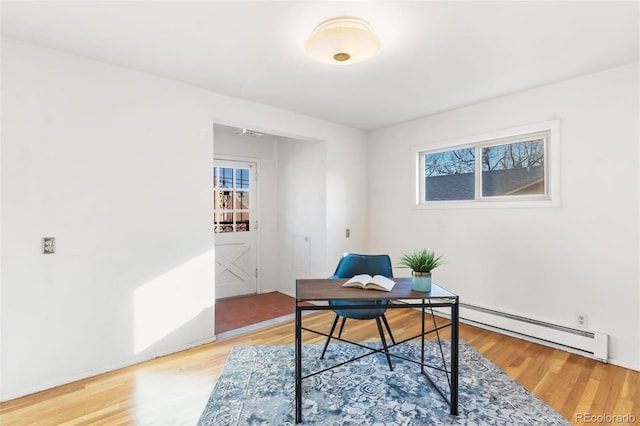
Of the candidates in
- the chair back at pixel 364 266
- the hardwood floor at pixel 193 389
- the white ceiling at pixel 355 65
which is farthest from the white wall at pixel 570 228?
the chair back at pixel 364 266

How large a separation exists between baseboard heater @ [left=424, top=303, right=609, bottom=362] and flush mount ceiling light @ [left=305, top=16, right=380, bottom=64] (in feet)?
9.53

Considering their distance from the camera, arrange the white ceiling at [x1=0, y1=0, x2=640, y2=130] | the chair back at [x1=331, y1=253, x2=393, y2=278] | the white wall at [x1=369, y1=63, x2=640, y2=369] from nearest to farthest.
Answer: the white ceiling at [x1=0, y1=0, x2=640, y2=130]
the white wall at [x1=369, y1=63, x2=640, y2=369]
the chair back at [x1=331, y1=253, x2=393, y2=278]

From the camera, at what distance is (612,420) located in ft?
6.11

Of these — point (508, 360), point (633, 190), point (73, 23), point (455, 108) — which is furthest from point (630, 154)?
point (73, 23)

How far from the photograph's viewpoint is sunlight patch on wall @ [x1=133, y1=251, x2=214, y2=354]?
8.53ft

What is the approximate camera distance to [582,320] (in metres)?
2.72

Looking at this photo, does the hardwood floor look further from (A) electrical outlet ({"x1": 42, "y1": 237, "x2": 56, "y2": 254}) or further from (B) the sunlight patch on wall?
(A) electrical outlet ({"x1": 42, "y1": 237, "x2": 56, "y2": 254})

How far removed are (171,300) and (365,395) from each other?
184 centimetres

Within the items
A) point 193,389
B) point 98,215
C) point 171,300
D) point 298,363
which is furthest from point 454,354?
point 98,215

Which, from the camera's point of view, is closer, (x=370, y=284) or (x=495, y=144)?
(x=370, y=284)

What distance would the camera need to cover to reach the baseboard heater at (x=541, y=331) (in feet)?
8.56

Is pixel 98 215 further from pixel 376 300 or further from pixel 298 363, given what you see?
pixel 376 300

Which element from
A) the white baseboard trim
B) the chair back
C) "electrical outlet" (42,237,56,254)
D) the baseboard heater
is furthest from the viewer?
the chair back

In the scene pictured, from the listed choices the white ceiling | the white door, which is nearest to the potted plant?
the white ceiling
